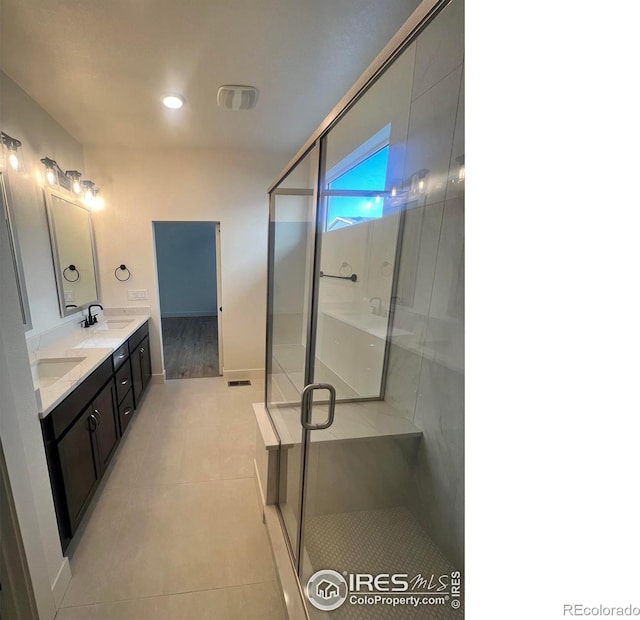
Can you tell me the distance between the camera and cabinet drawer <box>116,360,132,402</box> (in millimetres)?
2414

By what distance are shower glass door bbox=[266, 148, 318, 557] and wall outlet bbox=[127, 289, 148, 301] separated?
1.63m

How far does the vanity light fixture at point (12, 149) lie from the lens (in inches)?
71.7

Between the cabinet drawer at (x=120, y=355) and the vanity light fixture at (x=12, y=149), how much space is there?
1414mm

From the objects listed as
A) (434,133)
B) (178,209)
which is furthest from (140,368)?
(434,133)

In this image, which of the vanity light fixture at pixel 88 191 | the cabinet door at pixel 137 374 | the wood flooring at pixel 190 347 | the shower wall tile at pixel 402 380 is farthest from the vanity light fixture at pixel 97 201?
the shower wall tile at pixel 402 380

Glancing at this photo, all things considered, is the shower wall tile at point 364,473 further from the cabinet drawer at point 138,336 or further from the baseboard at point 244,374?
the baseboard at point 244,374

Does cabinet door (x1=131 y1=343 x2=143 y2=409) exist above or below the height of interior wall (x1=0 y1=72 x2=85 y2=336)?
below

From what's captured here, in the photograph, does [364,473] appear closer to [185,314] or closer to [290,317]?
[290,317]

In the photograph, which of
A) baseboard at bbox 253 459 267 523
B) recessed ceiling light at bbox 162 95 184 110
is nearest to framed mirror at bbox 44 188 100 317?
recessed ceiling light at bbox 162 95 184 110

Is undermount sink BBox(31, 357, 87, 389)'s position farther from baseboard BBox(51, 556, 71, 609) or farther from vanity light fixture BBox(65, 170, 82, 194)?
vanity light fixture BBox(65, 170, 82, 194)
